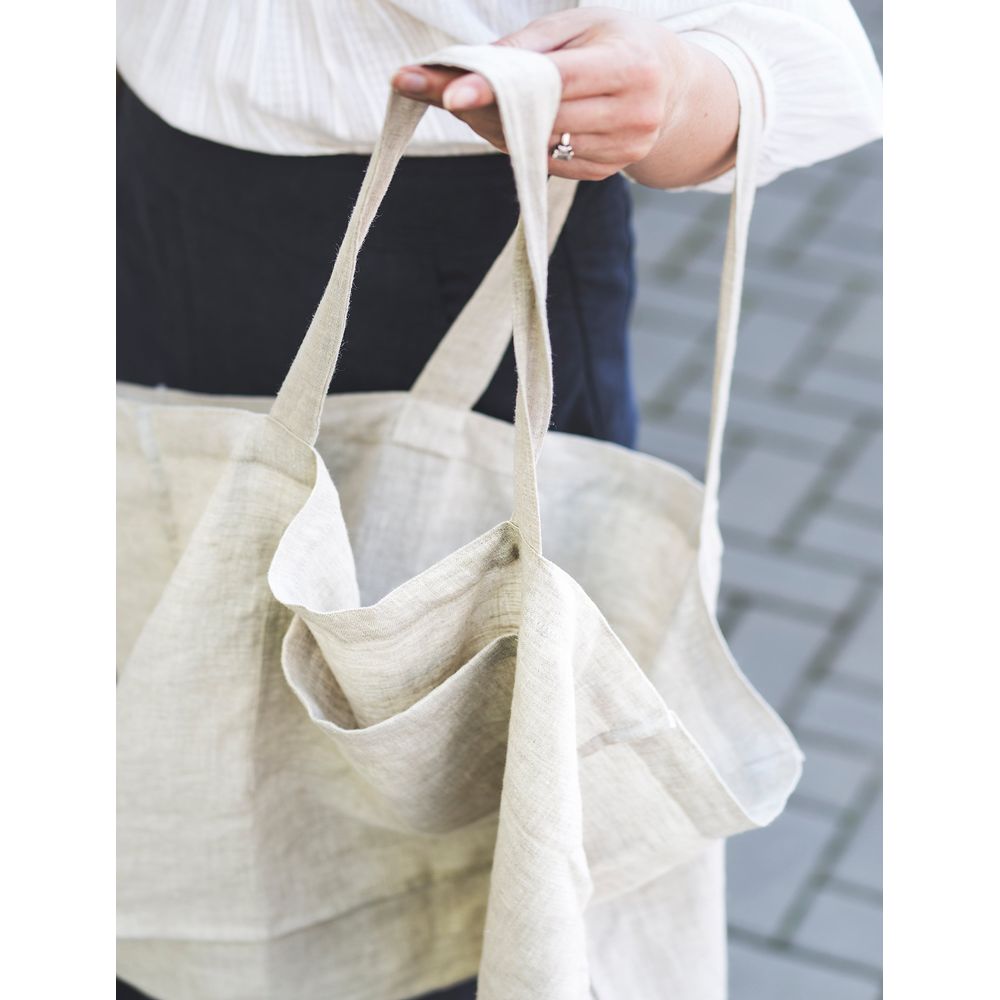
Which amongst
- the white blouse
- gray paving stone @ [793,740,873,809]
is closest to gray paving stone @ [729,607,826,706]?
gray paving stone @ [793,740,873,809]

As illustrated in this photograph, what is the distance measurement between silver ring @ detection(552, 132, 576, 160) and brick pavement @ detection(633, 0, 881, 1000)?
138cm

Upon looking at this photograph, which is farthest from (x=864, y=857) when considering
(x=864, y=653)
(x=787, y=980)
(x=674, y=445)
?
(x=674, y=445)

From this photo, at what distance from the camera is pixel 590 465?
37.2 inches

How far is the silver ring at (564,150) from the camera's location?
0.66m

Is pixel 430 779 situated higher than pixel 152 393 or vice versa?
pixel 152 393

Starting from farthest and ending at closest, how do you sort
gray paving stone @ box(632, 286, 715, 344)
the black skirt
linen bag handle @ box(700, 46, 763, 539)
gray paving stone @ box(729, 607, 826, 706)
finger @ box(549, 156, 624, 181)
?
gray paving stone @ box(632, 286, 715, 344), gray paving stone @ box(729, 607, 826, 706), the black skirt, linen bag handle @ box(700, 46, 763, 539), finger @ box(549, 156, 624, 181)

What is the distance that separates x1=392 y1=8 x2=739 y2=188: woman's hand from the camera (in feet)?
1.97

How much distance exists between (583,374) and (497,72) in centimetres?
44

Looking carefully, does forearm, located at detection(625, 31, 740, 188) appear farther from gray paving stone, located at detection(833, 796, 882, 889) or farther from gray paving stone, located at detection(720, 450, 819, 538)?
gray paving stone, located at detection(720, 450, 819, 538)

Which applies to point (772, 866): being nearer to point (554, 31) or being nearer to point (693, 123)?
point (693, 123)

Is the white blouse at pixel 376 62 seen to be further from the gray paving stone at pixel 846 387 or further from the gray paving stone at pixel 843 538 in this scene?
the gray paving stone at pixel 846 387

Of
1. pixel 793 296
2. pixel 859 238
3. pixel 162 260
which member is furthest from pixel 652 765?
pixel 859 238

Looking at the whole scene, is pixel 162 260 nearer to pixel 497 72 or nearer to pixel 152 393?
pixel 152 393

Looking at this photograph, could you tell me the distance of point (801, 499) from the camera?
251 centimetres
